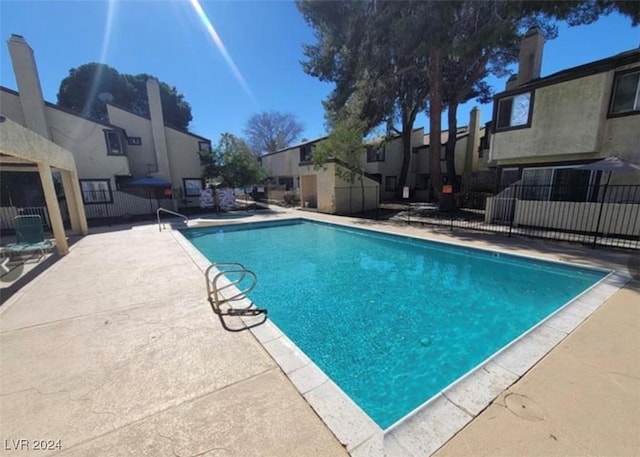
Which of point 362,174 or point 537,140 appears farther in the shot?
point 362,174

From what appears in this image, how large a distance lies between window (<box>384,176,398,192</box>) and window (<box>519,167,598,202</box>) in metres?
12.3

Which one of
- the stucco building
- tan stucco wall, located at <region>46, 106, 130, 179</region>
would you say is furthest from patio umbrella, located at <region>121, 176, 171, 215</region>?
the stucco building

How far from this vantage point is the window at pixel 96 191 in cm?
1490

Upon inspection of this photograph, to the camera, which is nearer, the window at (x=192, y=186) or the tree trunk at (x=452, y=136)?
the tree trunk at (x=452, y=136)

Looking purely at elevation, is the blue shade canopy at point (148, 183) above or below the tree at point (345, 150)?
below

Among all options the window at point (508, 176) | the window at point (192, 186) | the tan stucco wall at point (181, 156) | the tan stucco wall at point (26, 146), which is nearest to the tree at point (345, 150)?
the window at point (508, 176)

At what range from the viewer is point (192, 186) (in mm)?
18766

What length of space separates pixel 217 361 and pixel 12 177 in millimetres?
17667

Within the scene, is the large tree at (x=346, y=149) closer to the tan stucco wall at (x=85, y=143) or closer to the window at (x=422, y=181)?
the window at (x=422, y=181)

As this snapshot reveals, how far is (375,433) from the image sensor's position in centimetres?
200

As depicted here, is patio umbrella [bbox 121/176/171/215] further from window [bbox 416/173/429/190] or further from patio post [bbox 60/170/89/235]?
window [bbox 416/173/429/190]

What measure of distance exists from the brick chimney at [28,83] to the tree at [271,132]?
29.4 metres

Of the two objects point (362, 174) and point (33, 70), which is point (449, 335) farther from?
Answer: point (33, 70)

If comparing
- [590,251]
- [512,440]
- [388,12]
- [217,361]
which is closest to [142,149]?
[388,12]
